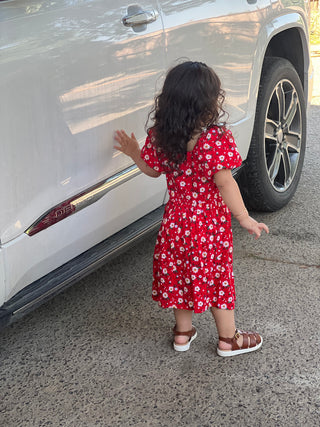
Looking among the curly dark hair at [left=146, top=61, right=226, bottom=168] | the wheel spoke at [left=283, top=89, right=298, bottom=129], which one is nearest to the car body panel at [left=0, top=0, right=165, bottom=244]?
the curly dark hair at [left=146, top=61, right=226, bottom=168]

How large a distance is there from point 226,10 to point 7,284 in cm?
175

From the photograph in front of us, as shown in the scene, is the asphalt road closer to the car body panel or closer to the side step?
the side step

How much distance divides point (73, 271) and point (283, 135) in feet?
6.37

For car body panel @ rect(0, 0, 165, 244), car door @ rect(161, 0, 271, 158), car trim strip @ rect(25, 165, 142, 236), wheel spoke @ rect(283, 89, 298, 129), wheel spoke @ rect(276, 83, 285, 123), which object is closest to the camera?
car body panel @ rect(0, 0, 165, 244)

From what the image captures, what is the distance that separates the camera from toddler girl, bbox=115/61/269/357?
233 cm

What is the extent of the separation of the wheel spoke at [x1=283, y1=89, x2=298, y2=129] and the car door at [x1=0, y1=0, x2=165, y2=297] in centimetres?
145

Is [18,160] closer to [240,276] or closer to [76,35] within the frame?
[76,35]

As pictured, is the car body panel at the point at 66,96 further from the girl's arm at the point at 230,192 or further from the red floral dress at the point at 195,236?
the girl's arm at the point at 230,192

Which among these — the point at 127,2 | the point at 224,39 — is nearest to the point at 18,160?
the point at 127,2

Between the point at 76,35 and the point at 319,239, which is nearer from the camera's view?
the point at 76,35

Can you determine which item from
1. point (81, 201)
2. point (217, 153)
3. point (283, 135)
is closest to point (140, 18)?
point (217, 153)

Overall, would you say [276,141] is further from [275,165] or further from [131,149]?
[131,149]

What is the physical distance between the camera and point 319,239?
3668mm

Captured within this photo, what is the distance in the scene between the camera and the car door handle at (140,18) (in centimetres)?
252
